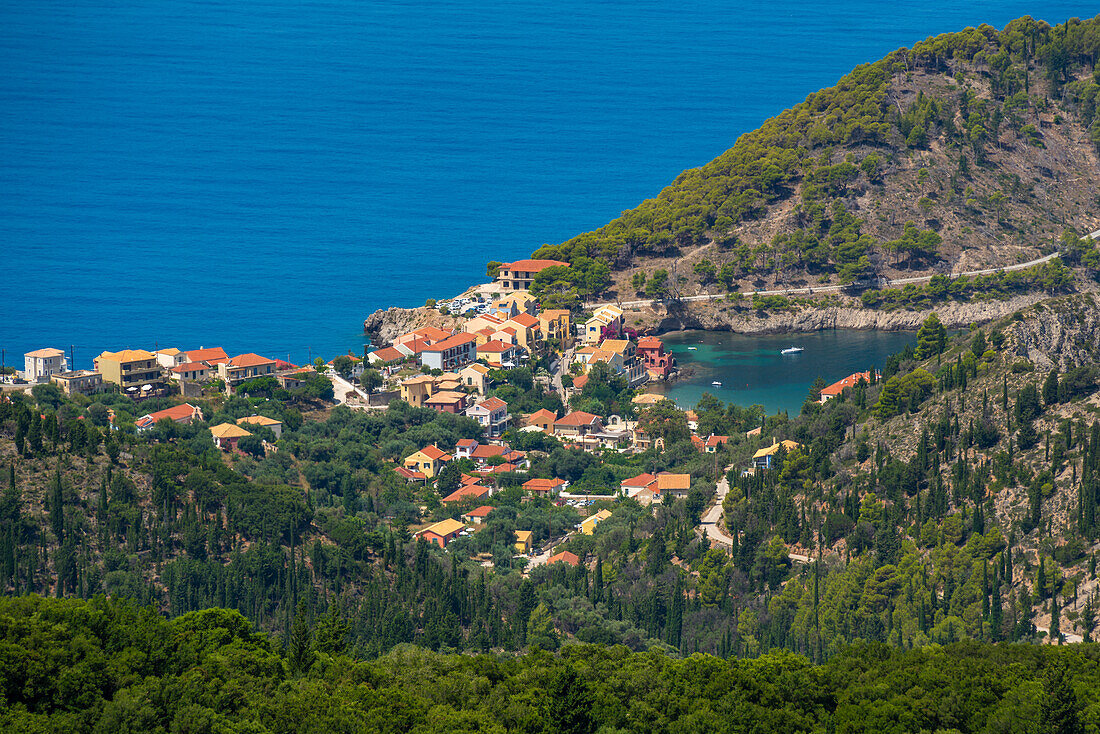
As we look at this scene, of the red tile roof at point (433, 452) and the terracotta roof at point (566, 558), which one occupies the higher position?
the red tile roof at point (433, 452)

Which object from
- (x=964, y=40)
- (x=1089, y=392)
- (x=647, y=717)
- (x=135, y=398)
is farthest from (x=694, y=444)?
(x=964, y=40)

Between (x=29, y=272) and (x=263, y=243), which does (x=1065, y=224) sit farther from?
(x=29, y=272)

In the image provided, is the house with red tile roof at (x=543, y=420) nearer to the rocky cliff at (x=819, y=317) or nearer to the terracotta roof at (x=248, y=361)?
the terracotta roof at (x=248, y=361)

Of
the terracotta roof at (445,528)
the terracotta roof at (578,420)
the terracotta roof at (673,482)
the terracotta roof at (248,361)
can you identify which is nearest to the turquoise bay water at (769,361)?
the terracotta roof at (578,420)

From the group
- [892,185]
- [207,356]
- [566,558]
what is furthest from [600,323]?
[566,558]

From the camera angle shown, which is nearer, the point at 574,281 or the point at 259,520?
the point at 259,520

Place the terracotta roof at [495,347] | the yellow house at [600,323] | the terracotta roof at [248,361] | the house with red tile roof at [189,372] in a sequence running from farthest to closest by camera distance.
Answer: the yellow house at [600,323], the terracotta roof at [495,347], the terracotta roof at [248,361], the house with red tile roof at [189,372]
